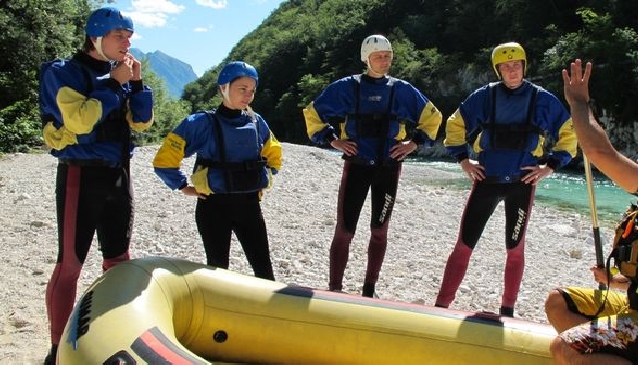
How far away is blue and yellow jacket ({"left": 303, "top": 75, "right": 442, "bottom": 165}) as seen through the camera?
15.4 feet

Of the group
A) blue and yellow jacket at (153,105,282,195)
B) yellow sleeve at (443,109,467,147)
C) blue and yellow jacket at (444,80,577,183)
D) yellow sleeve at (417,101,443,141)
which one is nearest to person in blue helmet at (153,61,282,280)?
blue and yellow jacket at (153,105,282,195)

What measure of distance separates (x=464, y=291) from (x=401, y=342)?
10.2 ft

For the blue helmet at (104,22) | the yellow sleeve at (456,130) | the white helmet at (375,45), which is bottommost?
the yellow sleeve at (456,130)

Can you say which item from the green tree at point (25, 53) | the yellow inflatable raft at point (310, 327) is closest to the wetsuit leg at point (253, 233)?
the yellow inflatable raft at point (310, 327)

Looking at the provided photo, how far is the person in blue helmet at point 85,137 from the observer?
3.26 m

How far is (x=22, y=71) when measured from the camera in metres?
21.2

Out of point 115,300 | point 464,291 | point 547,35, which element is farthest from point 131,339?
point 547,35

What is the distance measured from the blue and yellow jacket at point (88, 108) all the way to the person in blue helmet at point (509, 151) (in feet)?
8.47

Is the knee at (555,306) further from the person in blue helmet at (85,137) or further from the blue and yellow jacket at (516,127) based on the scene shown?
the person in blue helmet at (85,137)

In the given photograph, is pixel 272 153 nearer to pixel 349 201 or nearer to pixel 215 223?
pixel 215 223

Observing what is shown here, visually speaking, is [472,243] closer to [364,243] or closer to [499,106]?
[499,106]

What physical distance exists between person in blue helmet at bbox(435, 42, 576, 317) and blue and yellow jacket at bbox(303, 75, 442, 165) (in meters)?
0.39

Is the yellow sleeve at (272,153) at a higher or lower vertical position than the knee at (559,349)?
higher

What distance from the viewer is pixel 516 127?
→ 4375 millimetres
